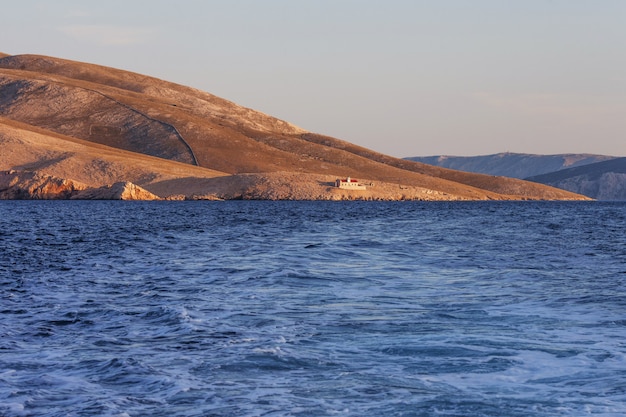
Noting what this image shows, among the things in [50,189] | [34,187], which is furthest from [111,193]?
[34,187]

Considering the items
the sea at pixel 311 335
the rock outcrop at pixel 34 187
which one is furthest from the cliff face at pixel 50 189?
the sea at pixel 311 335

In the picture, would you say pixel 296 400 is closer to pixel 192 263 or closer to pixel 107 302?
pixel 107 302

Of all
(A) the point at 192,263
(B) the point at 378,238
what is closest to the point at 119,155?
(B) the point at 378,238

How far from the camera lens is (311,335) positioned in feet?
61.0

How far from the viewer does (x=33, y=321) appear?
20.5 meters

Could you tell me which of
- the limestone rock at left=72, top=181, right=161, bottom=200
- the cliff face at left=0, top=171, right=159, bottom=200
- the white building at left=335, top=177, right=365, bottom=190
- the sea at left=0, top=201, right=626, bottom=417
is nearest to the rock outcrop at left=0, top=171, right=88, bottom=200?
the cliff face at left=0, top=171, right=159, bottom=200

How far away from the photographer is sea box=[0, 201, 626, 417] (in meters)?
13.7

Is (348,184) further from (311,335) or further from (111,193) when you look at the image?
(311,335)

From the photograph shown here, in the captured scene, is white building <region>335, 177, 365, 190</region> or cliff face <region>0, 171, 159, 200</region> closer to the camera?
cliff face <region>0, 171, 159, 200</region>

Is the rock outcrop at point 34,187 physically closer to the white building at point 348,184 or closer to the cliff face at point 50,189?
the cliff face at point 50,189

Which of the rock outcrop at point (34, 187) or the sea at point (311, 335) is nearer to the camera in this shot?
the sea at point (311, 335)

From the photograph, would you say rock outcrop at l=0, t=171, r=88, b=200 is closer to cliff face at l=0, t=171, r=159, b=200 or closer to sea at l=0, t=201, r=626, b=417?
cliff face at l=0, t=171, r=159, b=200

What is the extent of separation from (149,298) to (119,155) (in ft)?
494

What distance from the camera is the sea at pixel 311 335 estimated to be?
45.0ft
